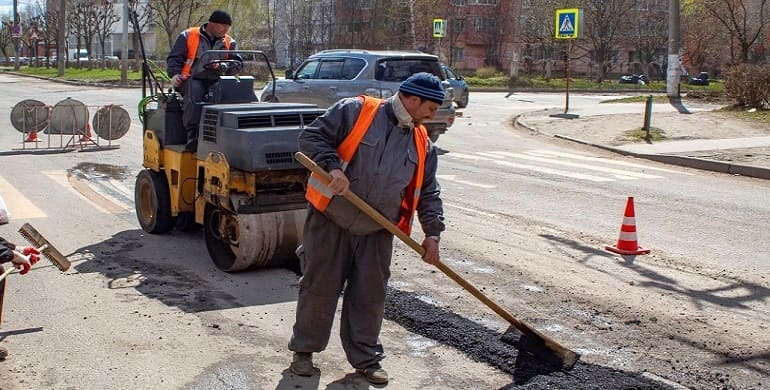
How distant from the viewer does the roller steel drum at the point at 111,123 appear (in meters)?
15.7

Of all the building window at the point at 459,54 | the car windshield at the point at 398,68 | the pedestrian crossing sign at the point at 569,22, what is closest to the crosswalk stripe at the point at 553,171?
the car windshield at the point at 398,68

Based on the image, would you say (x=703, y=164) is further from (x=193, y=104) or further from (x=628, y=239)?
(x=193, y=104)

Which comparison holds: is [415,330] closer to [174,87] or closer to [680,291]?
[680,291]

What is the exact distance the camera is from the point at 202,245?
8.02 metres

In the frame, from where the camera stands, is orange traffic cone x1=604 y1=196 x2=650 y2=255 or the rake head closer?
the rake head

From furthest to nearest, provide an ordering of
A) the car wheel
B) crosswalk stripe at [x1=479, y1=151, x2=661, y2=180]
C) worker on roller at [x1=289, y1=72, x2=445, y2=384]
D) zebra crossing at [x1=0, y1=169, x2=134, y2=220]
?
the car wheel, crosswalk stripe at [x1=479, y1=151, x2=661, y2=180], zebra crossing at [x1=0, y1=169, x2=134, y2=220], worker on roller at [x1=289, y1=72, x2=445, y2=384]

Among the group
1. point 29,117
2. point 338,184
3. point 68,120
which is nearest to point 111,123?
point 68,120

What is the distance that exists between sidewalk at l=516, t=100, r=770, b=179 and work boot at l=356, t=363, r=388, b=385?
10.5 metres

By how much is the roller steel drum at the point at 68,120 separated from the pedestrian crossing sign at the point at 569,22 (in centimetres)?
1203

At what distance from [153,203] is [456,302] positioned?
3.28 m

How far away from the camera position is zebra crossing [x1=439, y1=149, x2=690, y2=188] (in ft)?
42.7

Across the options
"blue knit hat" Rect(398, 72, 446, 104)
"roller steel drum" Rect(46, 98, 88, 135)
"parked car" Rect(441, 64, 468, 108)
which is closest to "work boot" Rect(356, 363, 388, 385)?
"blue knit hat" Rect(398, 72, 446, 104)

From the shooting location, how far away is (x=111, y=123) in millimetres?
15766

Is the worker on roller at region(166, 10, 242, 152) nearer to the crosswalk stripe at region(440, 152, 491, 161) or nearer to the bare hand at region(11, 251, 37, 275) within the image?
the bare hand at region(11, 251, 37, 275)
